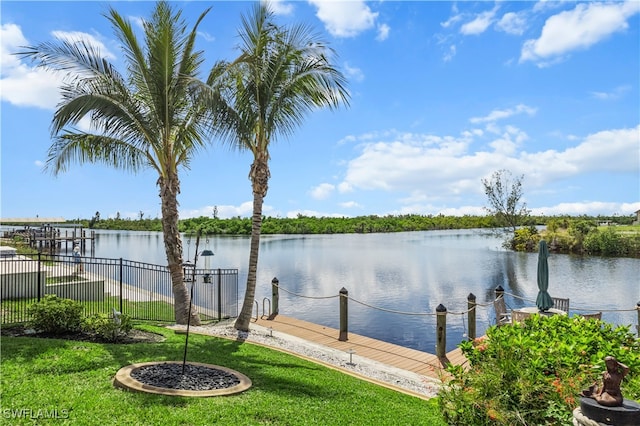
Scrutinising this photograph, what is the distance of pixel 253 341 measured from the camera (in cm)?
1043

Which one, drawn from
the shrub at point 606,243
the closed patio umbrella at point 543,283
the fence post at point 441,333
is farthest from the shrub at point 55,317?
the shrub at point 606,243

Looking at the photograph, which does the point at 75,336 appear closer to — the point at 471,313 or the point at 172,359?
the point at 172,359

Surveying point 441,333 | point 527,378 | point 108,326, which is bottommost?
point 441,333

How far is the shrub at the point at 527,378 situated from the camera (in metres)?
3.94

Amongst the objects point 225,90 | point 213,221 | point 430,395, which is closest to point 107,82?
point 225,90

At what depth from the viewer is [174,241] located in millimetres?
12039

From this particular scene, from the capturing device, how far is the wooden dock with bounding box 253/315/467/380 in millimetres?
10164

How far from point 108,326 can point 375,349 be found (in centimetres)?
647

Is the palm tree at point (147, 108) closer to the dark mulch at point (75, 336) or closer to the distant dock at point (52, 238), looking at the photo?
the dark mulch at point (75, 336)

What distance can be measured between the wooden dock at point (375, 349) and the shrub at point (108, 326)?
4770 millimetres

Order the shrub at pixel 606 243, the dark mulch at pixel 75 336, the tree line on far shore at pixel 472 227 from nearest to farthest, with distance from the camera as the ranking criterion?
the dark mulch at pixel 75 336, the shrub at pixel 606 243, the tree line on far shore at pixel 472 227

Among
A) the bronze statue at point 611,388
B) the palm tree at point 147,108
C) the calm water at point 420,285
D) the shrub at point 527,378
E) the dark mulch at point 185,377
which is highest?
the palm tree at point 147,108

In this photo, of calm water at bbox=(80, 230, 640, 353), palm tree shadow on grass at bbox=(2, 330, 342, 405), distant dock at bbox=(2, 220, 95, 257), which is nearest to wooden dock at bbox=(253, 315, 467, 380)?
calm water at bbox=(80, 230, 640, 353)

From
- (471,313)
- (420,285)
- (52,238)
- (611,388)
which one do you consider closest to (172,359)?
(611,388)
